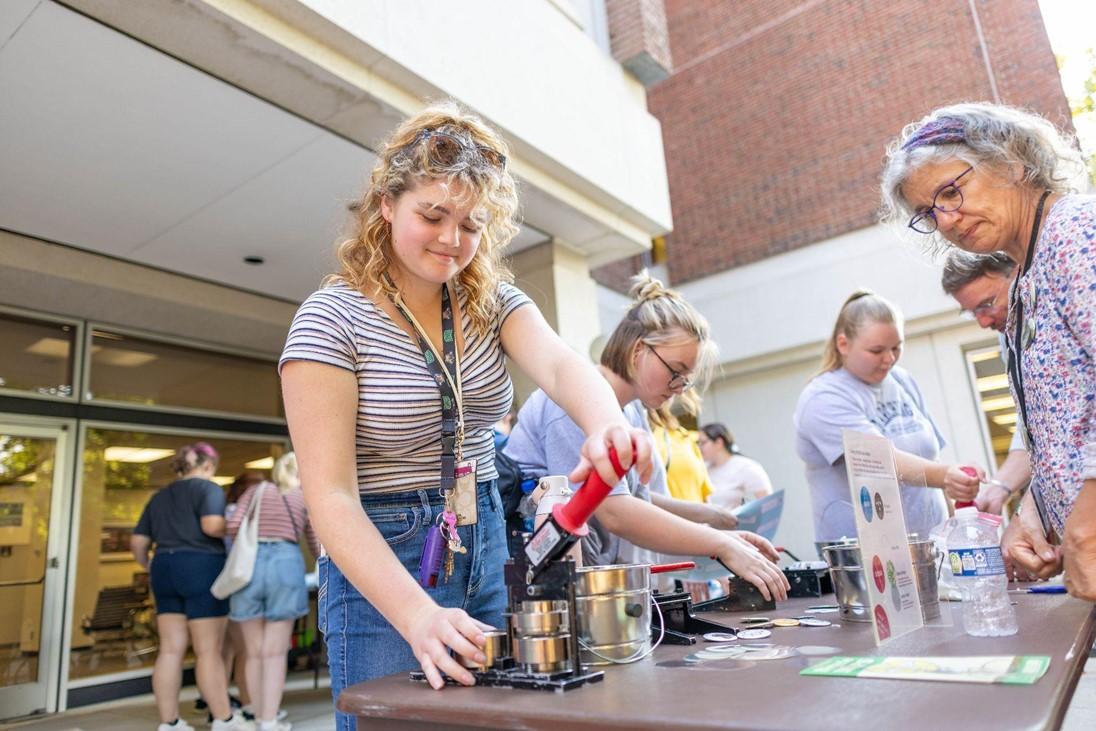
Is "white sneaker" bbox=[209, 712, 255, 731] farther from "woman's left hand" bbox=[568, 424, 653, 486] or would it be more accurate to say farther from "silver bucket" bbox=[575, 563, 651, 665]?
"woman's left hand" bbox=[568, 424, 653, 486]

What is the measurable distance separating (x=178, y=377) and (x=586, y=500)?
6021 mm

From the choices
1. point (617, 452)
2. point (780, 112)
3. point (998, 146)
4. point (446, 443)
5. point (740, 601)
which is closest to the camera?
point (617, 452)

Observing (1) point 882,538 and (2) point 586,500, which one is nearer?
(2) point 586,500

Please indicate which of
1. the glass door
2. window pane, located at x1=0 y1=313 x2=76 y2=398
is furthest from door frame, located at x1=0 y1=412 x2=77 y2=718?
window pane, located at x1=0 y1=313 x2=76 y2=398

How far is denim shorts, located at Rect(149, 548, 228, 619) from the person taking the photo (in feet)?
13.8

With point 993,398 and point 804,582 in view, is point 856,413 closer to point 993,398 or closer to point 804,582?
point 804,582

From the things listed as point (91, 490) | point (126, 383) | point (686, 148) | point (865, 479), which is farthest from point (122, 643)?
point (686, 148)

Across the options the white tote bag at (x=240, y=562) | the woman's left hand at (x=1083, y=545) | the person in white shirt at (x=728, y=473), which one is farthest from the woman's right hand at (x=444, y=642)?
the person in white shirt at (x=728, y=473)

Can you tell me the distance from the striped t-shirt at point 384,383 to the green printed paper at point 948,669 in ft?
2.33

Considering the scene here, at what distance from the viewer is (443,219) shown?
133 cm

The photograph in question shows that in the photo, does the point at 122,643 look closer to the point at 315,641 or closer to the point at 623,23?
the point at 315,641

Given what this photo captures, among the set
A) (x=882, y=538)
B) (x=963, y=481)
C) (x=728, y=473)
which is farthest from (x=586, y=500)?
(x=728, y=473)

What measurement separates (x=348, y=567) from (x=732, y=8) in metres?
8.73

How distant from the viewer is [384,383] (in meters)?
1.26
